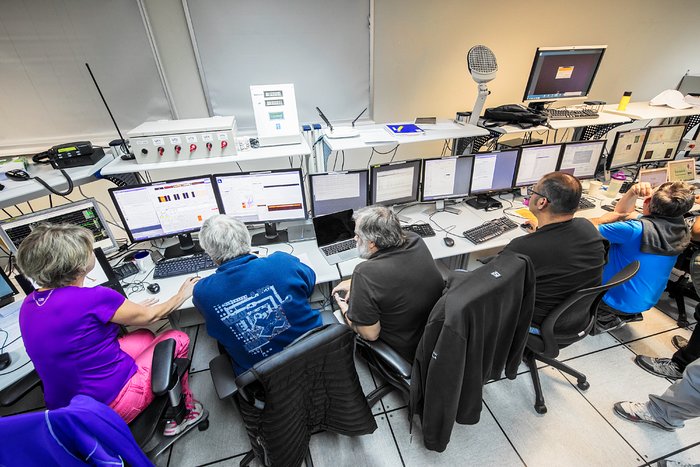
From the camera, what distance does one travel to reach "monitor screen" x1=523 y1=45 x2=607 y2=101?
8.51ft

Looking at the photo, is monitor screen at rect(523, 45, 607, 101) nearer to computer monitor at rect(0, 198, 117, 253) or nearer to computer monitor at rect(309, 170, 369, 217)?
computer monitor at rect(309, 170, 369, 217)

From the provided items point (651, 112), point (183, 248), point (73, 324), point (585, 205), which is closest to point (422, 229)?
point (585, 205)

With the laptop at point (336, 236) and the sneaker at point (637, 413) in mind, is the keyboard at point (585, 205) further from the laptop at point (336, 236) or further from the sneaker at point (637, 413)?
the laptop at point (336, 236)

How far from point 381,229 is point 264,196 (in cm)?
100

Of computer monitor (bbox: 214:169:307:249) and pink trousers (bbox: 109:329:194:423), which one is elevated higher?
computer monitor (bbox: 214:169:307:249)

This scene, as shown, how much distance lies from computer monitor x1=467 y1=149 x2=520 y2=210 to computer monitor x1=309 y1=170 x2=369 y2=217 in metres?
0.94

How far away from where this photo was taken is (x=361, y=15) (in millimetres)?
3166

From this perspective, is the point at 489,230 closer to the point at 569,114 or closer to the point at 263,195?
the point at 569,114

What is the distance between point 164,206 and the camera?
1939mm

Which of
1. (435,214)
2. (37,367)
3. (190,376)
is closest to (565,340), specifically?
(435,214)

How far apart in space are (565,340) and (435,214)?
3.99 feet

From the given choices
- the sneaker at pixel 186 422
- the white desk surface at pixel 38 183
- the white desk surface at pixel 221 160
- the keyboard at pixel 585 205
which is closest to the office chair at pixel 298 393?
the sneaker at pixel 186 422

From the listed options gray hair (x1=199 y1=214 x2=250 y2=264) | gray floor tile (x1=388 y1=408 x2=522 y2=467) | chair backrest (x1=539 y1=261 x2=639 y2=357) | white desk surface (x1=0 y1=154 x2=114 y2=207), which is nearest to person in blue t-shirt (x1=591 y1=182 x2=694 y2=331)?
chair backrest (x1=539 y1=261 x2=639 y2=357)

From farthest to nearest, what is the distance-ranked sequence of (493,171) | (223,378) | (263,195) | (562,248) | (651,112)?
1. (651,112)
2. (493,171)
3. (263,195)
4. (562,248)
5. (223,378)
